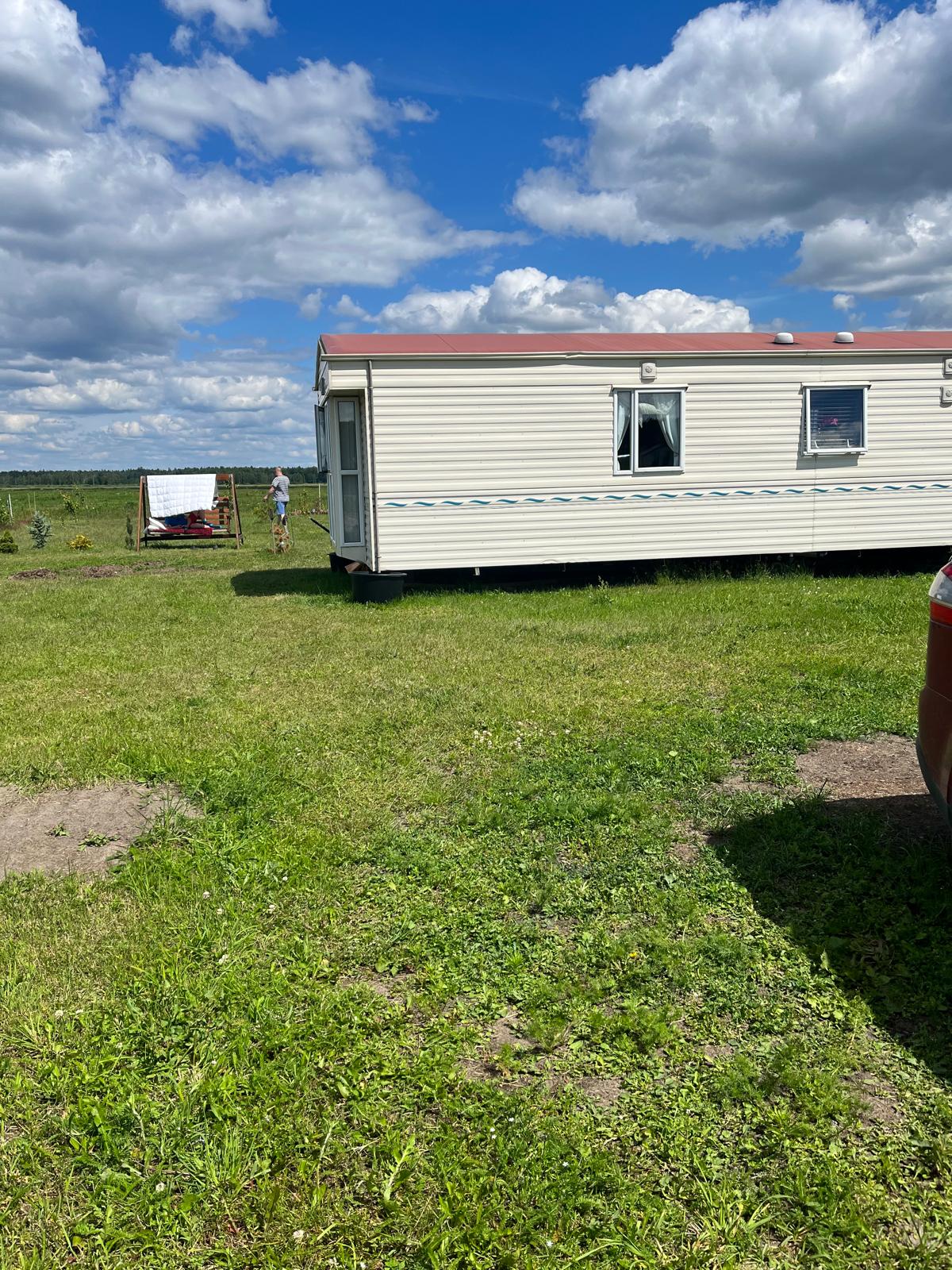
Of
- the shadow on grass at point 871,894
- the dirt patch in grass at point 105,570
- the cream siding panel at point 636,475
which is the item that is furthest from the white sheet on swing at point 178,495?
the shadow on grass at point 871,894

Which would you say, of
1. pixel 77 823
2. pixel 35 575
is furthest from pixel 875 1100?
pixel 35 575

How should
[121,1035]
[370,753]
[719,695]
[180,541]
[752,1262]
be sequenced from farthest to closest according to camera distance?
1. [180,541]
2. [719,695]
3. [370,753]
4. [121,1035]
5. [752,1262]

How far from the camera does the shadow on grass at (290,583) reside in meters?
12.5

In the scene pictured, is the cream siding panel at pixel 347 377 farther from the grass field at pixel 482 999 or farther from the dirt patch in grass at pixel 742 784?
the dirt patch in grass at pixel 742 784

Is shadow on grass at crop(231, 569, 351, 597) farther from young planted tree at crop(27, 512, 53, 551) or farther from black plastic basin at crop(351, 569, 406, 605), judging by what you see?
young planted tree at crop(27, 512, 53, 551)

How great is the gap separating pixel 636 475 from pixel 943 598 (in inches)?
351

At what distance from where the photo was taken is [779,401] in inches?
480

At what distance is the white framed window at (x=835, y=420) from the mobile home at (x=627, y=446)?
0.08ft

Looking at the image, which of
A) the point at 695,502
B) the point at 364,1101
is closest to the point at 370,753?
the point at 364,1101

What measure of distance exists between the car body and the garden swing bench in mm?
17619

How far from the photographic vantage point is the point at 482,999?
306cm

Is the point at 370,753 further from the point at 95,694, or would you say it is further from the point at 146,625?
the point at 146,625

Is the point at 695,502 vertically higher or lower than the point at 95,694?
higher

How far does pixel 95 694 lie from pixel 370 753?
278 centimetres
